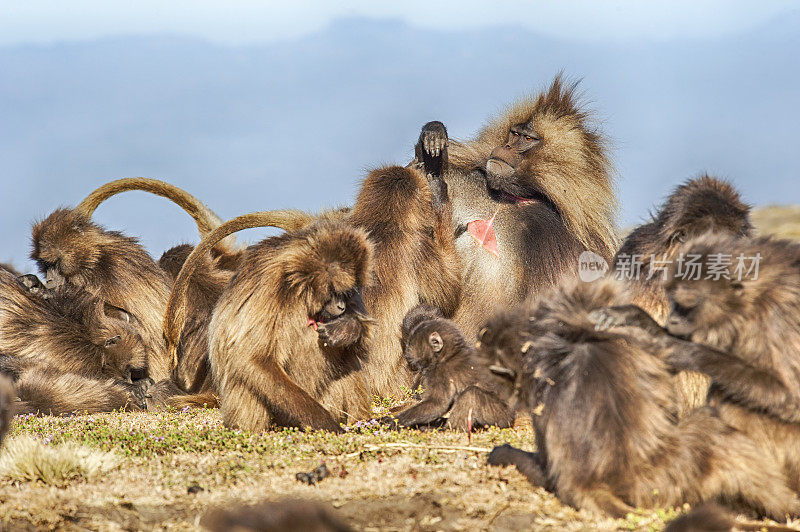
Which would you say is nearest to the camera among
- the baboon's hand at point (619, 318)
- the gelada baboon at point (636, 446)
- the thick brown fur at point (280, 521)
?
the thick brown fur at point (280, 521)

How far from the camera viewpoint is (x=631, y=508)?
12.6 ft

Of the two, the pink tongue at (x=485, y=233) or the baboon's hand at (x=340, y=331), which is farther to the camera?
the pink tongue at (x=485, y=233)

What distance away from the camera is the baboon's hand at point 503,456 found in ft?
15.4

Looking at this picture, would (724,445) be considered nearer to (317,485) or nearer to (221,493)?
(317,485)

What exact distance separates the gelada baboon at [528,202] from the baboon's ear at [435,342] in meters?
1.13

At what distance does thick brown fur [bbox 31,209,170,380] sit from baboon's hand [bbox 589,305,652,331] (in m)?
5.25

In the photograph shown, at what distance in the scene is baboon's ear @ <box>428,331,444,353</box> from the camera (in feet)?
20.5

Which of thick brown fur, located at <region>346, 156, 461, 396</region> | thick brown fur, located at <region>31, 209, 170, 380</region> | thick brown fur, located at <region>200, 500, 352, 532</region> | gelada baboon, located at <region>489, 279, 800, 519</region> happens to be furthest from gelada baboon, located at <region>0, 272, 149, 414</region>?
thick brown fur, located at <region>200, 500, 352, 532</region>

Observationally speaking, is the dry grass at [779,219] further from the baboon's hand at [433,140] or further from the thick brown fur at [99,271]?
the thick brown fur at [99,271]

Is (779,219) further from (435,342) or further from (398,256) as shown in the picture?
(435,342)

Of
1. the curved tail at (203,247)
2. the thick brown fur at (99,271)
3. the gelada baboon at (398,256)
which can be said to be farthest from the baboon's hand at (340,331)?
the thick brown fur at (99,271)

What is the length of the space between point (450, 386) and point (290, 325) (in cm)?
117

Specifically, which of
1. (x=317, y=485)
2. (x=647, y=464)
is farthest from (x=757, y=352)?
(x=317, y=485)

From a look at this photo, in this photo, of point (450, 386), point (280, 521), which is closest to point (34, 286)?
point (450, 386)
